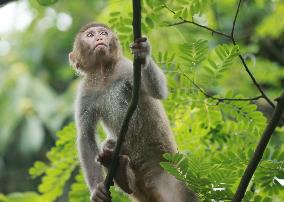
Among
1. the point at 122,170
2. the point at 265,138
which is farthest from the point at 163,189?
the point at 265,138

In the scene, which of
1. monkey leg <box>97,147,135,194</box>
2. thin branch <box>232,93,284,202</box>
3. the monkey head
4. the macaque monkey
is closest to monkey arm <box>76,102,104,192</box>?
the macaque monkey

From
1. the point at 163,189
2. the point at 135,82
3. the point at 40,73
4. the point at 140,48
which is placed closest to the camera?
the point at 135,82

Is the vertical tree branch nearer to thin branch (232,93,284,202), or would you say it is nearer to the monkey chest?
thin branch (232,93,284,202)

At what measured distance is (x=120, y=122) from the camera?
5316mm

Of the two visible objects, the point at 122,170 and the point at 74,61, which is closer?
the point at 122,170

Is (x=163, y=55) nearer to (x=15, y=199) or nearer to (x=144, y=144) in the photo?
(x=144, y=144)

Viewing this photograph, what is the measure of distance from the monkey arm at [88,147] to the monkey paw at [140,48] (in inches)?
56.6

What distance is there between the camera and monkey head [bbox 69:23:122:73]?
538cm

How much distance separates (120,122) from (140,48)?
1.36 m

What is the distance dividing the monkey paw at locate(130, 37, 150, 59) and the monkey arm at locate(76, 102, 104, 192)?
1438 millimetres

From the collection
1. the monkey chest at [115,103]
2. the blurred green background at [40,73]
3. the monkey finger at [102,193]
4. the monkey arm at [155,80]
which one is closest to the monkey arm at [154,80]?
the monkey arm at [155,80]

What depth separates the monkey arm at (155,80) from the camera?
15.9 ft

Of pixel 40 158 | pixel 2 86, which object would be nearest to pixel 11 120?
pixel 2 86

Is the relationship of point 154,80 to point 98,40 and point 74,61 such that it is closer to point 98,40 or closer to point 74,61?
point 98,40
